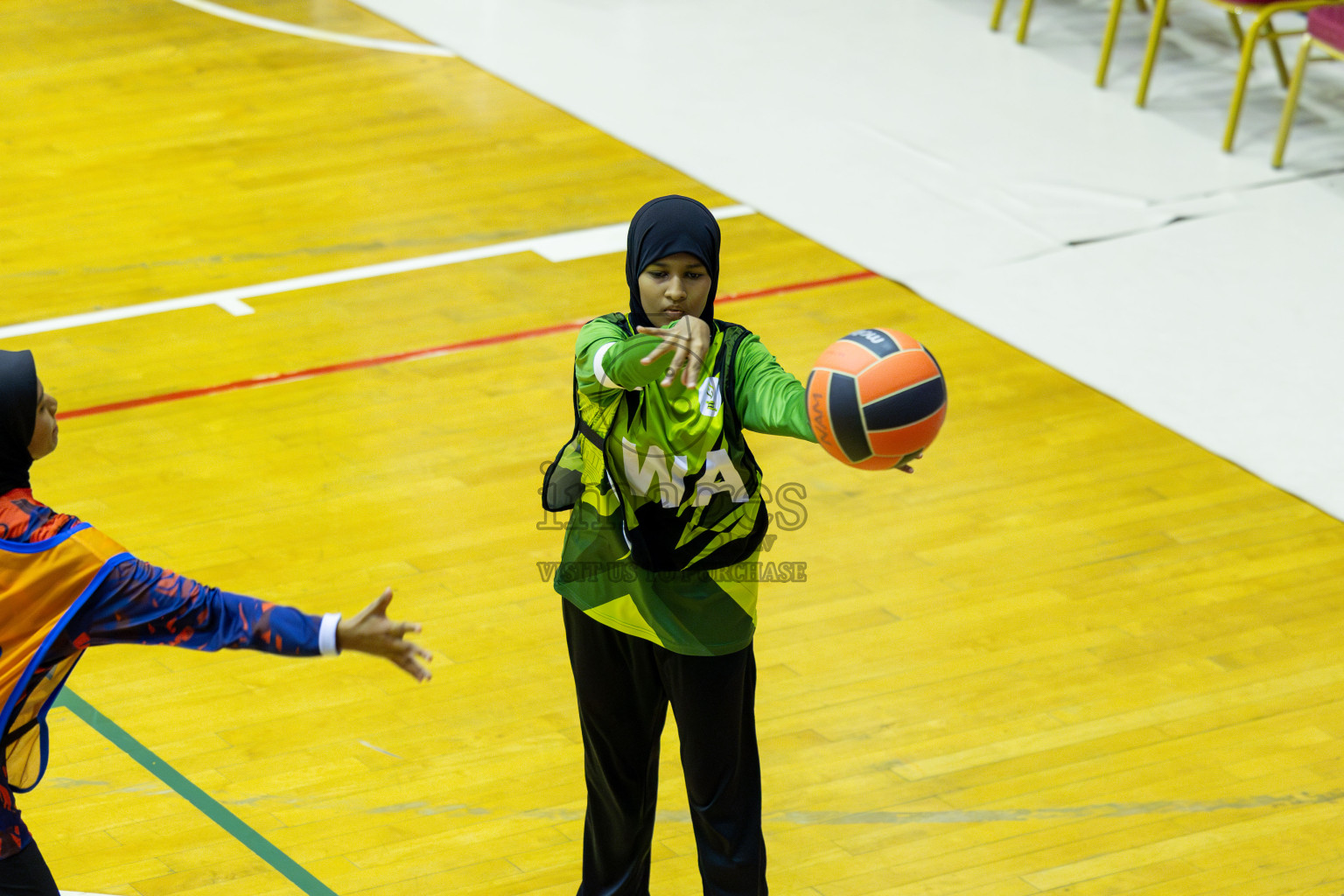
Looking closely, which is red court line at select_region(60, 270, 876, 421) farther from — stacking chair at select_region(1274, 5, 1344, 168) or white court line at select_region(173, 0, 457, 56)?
white court line at select_region(173, 0, 457, 56)

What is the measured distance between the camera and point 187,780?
420 cm

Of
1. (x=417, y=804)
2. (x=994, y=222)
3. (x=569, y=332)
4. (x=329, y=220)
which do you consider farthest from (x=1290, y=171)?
(x=417, y=804)

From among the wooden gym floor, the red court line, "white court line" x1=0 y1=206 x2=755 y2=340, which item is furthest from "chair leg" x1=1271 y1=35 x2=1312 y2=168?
the red court line

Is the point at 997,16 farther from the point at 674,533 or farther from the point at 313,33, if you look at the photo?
the point at 674,533

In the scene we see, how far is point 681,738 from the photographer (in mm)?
3221

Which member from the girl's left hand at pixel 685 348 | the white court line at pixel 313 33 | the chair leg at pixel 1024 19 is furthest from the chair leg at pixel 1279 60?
the girl's left hand at pixel 685 348

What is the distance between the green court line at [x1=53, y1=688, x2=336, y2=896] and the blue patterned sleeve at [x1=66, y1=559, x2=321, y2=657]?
133cm

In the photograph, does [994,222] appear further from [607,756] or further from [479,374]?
[607,756]

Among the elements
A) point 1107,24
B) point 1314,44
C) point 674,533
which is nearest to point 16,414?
point 674,533

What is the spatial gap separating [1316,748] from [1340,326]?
292cm

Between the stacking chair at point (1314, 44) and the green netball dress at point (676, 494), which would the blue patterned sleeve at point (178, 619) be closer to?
the green netball dress at point (676, 494)

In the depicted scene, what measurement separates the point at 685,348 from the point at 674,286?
24 cm

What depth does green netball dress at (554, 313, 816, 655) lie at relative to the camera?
3.02 m

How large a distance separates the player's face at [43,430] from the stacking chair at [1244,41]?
700cm
